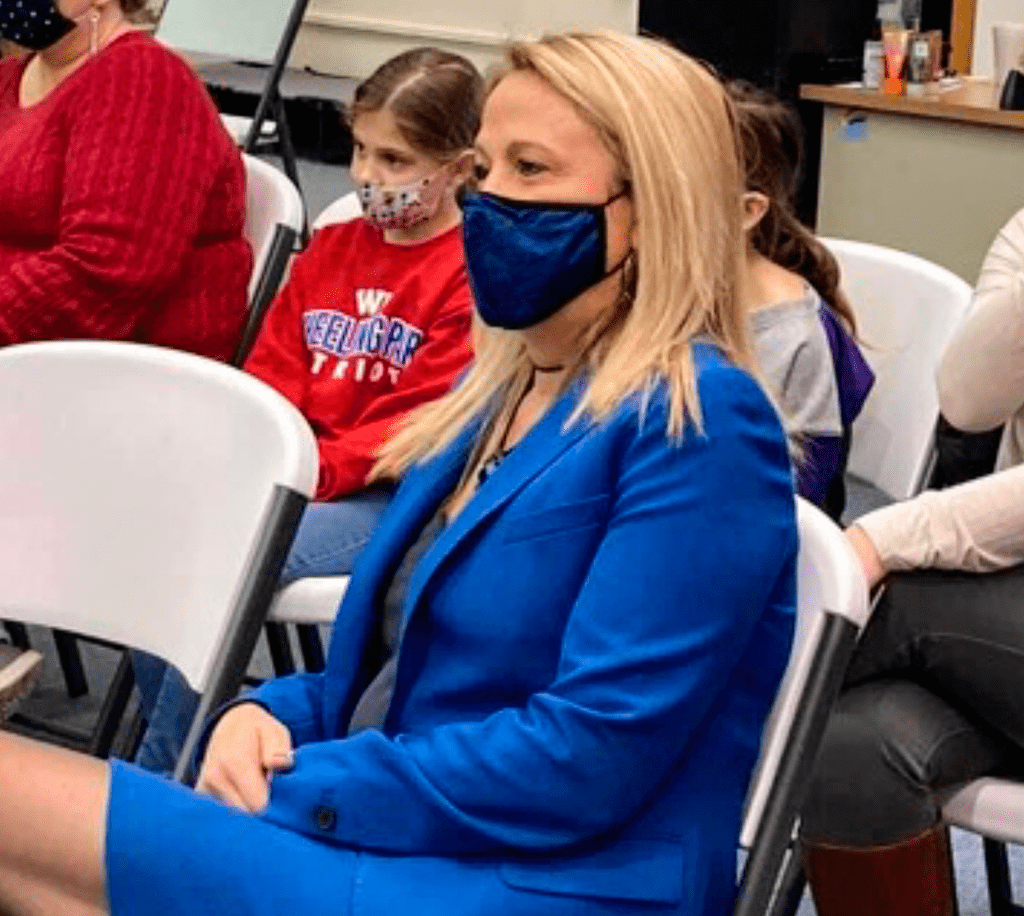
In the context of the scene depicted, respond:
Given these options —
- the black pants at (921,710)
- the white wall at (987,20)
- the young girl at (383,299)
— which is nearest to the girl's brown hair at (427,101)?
the young girl at (383,299)

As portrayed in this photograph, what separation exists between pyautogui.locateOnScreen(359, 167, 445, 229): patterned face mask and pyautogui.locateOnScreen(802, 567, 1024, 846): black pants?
0.85 meters

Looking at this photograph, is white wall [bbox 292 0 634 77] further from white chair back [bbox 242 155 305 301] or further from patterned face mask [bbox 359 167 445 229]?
patterned face mask [bbox 359 167 445 229]

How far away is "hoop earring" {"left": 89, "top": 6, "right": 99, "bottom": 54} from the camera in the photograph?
301 centimetres

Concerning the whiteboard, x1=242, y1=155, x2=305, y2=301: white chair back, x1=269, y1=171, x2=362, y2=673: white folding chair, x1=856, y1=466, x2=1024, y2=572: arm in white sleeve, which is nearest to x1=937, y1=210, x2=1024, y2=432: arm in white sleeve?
x1=856, y1=466, x2=1024, y2=572: arm in white sleeve

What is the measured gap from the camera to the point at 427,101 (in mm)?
2639

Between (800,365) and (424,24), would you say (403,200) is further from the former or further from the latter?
(424,24)

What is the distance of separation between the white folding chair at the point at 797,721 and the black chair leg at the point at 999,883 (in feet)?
2.95

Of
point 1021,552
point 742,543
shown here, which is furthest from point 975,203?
point 742,543

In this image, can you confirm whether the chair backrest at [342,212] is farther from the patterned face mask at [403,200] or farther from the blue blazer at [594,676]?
the blue blazer at [594,676]

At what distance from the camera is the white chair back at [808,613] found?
1646mm

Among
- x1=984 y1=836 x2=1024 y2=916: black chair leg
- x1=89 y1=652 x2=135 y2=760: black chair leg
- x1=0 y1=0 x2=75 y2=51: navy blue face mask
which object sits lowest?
x1=984 y1=836 x2=1024 y2=916: black chair leg

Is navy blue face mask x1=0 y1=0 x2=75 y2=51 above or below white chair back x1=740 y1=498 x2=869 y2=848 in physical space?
above

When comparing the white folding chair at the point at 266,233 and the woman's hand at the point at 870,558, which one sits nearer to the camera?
the woman's hand at the point at 870,558

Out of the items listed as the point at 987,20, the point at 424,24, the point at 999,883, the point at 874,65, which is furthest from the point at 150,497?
the point at 424,24
